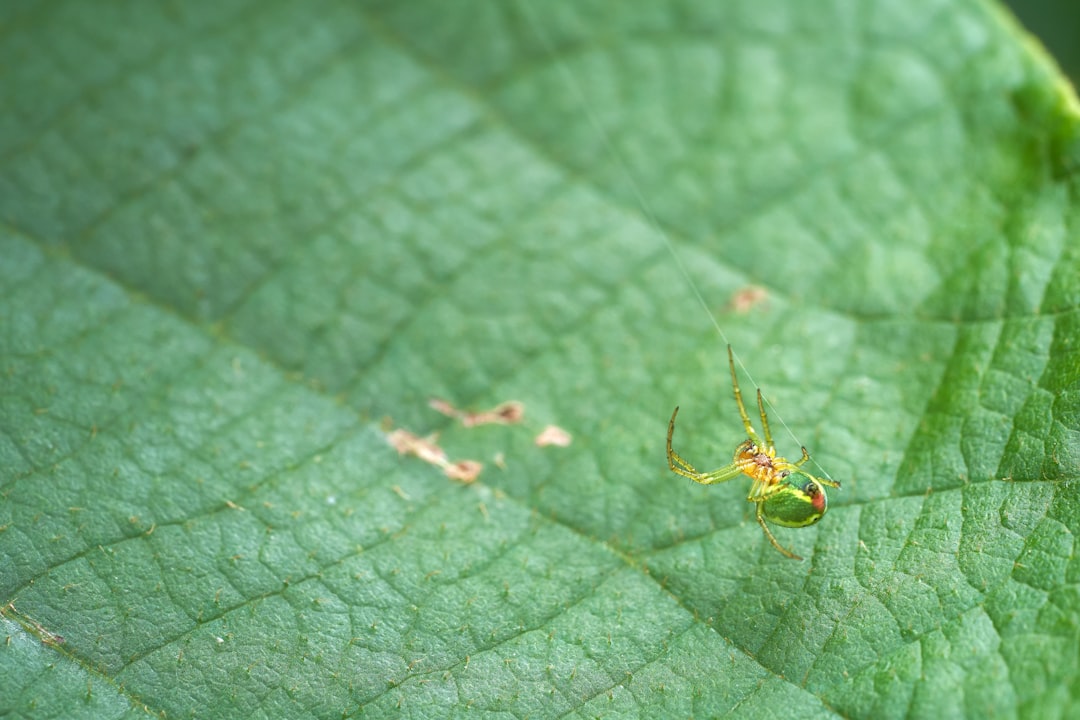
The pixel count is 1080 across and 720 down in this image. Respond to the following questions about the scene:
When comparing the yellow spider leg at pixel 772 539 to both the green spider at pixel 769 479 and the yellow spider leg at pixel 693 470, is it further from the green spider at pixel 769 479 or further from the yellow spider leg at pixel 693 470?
the yellow spider leg at pixel 693 470

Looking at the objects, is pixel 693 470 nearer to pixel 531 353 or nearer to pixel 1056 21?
pixel 531 353

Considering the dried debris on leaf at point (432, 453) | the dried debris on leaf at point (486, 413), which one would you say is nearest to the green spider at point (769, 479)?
the dried debris on leaf at point (486, 413)

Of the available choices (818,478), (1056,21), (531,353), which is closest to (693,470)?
(818,478)

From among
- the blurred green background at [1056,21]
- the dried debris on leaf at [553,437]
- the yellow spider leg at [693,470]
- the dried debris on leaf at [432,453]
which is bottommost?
the yellow spider leg at [693,470]

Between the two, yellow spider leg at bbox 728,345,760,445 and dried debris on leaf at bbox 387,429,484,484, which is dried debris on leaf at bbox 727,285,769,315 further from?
dried debris on leaf at bbox 387,429,484,484

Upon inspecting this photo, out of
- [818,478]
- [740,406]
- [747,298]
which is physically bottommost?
[818,478]

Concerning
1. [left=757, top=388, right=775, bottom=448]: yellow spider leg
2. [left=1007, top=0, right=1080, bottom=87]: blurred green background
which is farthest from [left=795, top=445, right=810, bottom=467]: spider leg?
[left=1007, top=0, right=1080, bottom=87]: blurred green background
